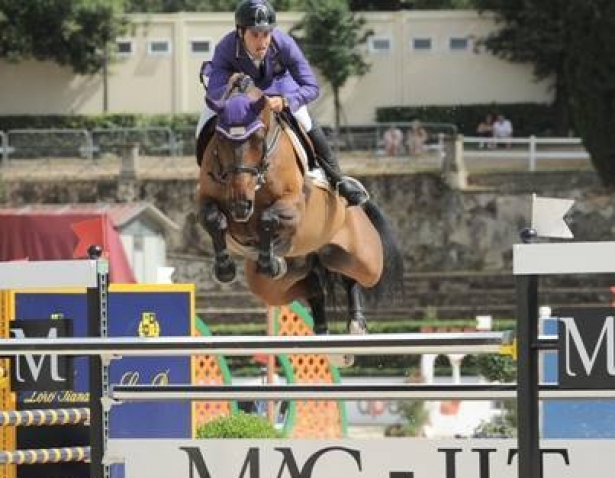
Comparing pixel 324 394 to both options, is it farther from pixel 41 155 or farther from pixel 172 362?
pixel 41 155

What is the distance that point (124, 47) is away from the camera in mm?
37000

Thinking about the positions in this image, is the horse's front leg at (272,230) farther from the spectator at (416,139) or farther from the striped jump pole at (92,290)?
the spectator at (416,139)

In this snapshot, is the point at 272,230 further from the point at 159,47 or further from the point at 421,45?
the point at 159,47

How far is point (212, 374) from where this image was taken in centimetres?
978

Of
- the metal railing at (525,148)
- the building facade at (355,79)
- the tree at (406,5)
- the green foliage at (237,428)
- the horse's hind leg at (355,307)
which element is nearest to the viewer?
the horse's hind leg at (355,307)

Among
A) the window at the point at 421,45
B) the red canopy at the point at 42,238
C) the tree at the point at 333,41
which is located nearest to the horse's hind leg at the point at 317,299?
the red canopy at the point at 42,238

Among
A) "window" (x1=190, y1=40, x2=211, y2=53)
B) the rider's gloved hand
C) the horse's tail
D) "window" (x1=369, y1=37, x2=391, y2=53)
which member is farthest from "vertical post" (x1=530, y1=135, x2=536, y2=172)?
the rider's gloved hand

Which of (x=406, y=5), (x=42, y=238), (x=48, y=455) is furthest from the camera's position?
(x=406, y=5)

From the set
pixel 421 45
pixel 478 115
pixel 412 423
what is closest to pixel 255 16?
pixel 412 423

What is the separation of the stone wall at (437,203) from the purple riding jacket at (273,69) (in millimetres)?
23147

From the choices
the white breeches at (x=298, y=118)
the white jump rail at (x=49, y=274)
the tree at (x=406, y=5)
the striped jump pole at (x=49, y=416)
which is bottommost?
the striped jump pole at (x=49, y=416)

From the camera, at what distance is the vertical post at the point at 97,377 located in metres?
4.13

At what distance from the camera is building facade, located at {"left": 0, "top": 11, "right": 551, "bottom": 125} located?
119ft

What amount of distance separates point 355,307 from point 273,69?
120cm
